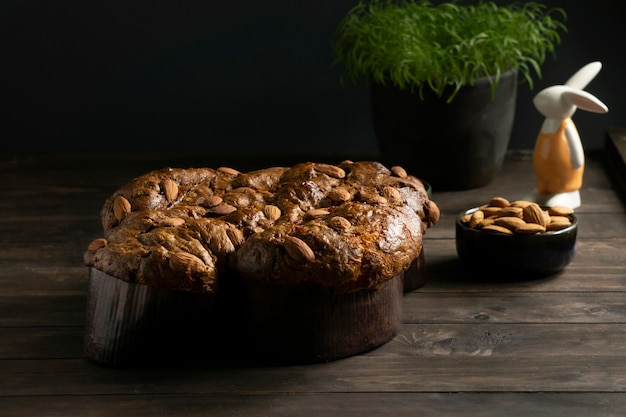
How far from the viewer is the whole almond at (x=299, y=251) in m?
1.77

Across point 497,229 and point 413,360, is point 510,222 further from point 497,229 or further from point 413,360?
point 413,360

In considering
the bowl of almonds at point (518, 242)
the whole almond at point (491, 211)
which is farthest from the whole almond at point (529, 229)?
the whole almond at point (491, 211)

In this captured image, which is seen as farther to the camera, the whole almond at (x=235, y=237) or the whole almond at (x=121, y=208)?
the whole almond at (x=121, y=208)

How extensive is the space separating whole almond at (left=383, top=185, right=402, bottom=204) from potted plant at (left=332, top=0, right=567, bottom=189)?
805 millimetres

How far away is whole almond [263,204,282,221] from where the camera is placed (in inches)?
77.0

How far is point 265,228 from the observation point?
75.3 inches

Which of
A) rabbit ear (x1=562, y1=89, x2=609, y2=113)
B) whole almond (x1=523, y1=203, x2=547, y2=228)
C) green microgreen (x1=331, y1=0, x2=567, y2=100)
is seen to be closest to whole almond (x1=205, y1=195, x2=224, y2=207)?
whole almond (x1=523, y1=203, x2=547, y2=228)

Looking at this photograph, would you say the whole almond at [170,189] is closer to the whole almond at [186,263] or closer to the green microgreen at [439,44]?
the whole almond at [186,263]

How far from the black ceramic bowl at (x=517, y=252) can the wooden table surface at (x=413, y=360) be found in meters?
0.03

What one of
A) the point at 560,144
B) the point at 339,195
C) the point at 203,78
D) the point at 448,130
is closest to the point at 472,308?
the point at 339,195

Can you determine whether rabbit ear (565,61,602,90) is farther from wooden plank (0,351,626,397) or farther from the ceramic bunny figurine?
wooden plank (0,351,626,397)

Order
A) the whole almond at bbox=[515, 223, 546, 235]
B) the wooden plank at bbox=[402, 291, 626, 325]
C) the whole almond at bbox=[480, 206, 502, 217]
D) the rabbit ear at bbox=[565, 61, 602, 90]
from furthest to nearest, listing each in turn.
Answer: the rabbit ear at bbox=[565, 61, 602, 90] → the whole almond at bbox=[480, 206, 502, 217] → the whole almond at bbox=[515, 223, 546, 235] → the wooden plank at bbox=[402, 291, 626, 325]

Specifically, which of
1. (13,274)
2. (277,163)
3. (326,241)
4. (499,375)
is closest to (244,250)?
(326,241)

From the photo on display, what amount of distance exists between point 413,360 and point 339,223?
314mm
